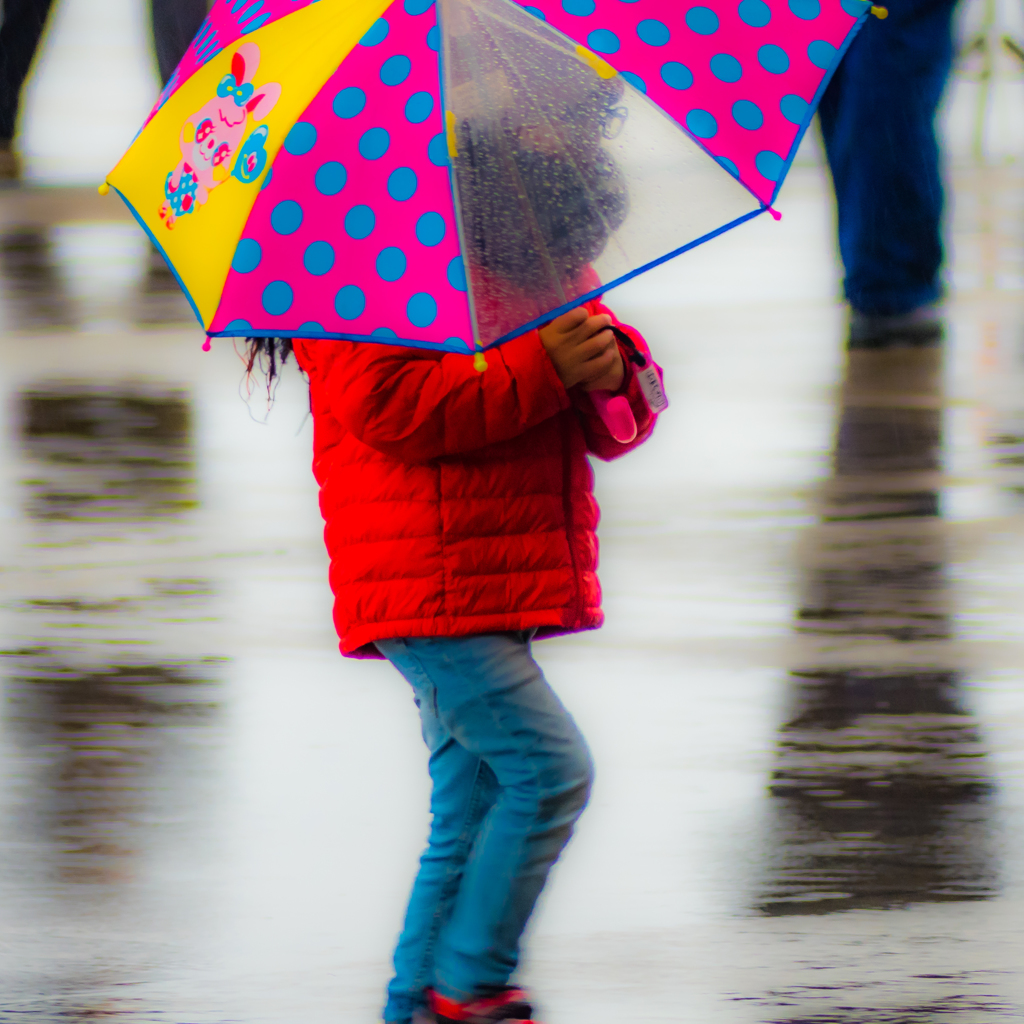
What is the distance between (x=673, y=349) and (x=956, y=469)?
8.15ft

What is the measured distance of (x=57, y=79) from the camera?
69.9 feet

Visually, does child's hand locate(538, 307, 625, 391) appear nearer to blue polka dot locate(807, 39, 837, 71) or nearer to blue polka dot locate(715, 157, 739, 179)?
blue polka dot locate(715, 157, 739, 179)

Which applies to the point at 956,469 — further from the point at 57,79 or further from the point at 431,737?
the point at 57,79

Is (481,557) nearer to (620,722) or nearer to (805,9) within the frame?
(805,9)

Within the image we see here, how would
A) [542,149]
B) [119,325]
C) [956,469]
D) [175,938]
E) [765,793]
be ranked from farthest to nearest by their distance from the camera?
[119,325]
[956,469]
[765,793]
[175,938]
[542,149]

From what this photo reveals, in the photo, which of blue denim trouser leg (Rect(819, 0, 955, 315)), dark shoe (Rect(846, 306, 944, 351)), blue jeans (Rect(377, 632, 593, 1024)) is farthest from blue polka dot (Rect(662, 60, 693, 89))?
blue denim trouser leg (Rect(819, 0, 955, 315))

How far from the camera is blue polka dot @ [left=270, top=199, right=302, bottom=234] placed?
9.18 ft

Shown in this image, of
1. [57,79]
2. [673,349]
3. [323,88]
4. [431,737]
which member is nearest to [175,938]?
[431,737]

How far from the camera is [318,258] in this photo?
110 inches

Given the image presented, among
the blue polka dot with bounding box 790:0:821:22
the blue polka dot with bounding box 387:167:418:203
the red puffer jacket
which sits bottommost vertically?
the red puffer jacket

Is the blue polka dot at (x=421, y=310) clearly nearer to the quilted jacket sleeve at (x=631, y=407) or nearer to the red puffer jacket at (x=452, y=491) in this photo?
the red puffer jacket at (x=452, y=491)

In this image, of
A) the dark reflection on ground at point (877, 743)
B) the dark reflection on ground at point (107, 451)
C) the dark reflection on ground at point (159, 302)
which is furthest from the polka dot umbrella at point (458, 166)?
the dark reflection on ground at point (159, 302)

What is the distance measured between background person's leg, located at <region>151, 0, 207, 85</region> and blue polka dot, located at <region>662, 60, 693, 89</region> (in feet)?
29.1

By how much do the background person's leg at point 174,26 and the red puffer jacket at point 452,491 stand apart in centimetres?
884
